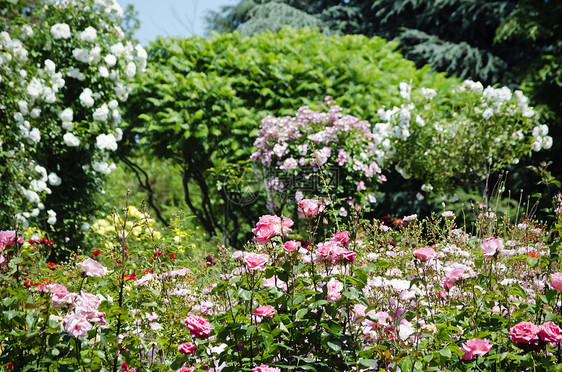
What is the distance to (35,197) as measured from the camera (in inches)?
176

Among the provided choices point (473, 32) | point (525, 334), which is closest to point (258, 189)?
point (525, 334)

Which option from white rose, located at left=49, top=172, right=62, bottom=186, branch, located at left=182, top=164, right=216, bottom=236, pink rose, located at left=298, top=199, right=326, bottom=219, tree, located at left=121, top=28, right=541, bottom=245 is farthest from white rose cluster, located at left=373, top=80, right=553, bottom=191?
pink rose, located at left=298, top=199, right=326, bottom=219

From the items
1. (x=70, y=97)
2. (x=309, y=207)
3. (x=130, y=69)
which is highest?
(x=130, y=69)

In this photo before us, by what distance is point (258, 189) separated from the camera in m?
6.17

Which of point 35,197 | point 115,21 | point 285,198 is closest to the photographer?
point 35,197

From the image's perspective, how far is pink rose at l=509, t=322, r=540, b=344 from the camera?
4.17 feet

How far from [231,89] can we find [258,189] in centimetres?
133

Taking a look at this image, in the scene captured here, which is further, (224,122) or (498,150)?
(224,122)

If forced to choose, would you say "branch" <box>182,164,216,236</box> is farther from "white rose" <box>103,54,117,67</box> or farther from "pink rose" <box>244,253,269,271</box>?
"pink rose" <box>244,253,269,271</box>

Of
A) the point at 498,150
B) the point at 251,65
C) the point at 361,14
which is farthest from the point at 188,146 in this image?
the point at 361,14

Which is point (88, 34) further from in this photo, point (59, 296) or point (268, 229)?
point (268, 229)

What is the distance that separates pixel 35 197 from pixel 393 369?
4.03 m

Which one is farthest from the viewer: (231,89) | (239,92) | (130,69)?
(239,92)

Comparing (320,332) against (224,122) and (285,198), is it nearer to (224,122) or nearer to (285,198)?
(285,198)
